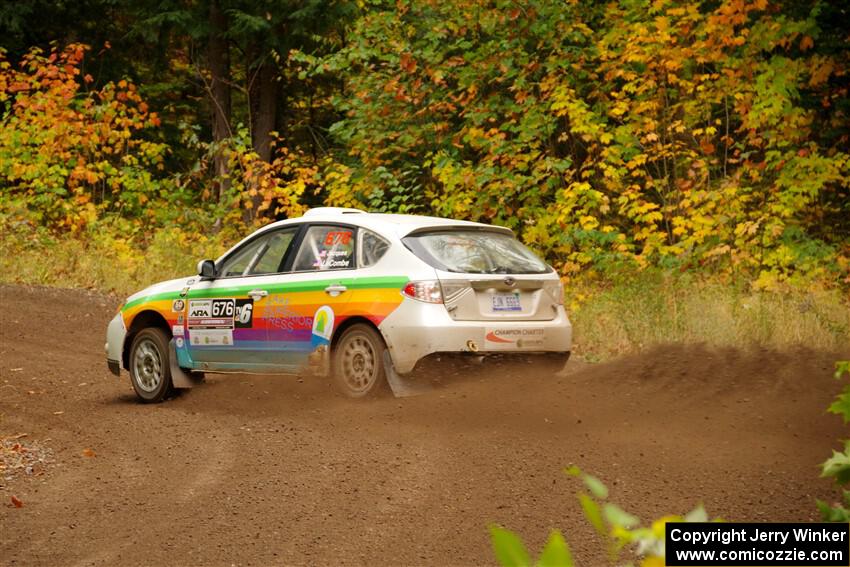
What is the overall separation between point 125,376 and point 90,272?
751cm

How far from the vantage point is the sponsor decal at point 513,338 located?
894cm

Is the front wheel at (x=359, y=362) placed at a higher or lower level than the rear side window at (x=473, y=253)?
lower

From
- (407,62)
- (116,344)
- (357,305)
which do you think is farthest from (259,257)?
(407,62)

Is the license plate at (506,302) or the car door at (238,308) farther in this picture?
the car door at (238,308)

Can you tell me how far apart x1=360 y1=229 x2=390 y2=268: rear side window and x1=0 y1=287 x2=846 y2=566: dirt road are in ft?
3.89

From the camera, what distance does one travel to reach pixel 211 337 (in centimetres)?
1051

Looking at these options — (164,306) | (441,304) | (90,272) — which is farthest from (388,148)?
(441,304)

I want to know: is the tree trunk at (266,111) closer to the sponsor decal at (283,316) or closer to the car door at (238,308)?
the car door at (238,308)

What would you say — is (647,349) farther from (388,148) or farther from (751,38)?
(388,148)

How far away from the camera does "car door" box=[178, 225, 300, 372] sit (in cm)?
1011

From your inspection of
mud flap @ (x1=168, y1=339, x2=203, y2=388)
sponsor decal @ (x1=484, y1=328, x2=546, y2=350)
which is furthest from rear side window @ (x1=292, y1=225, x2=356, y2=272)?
mud flap @ (x1=168, y1=339, x2=203, y2=388)

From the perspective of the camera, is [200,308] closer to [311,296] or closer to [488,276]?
[311,296]

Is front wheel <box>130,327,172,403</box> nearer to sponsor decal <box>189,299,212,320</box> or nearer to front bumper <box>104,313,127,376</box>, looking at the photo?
front bumper <box>104,313,127,376</box>

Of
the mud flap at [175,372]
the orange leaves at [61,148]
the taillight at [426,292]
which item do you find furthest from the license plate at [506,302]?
the orange leaves at [61,148]
